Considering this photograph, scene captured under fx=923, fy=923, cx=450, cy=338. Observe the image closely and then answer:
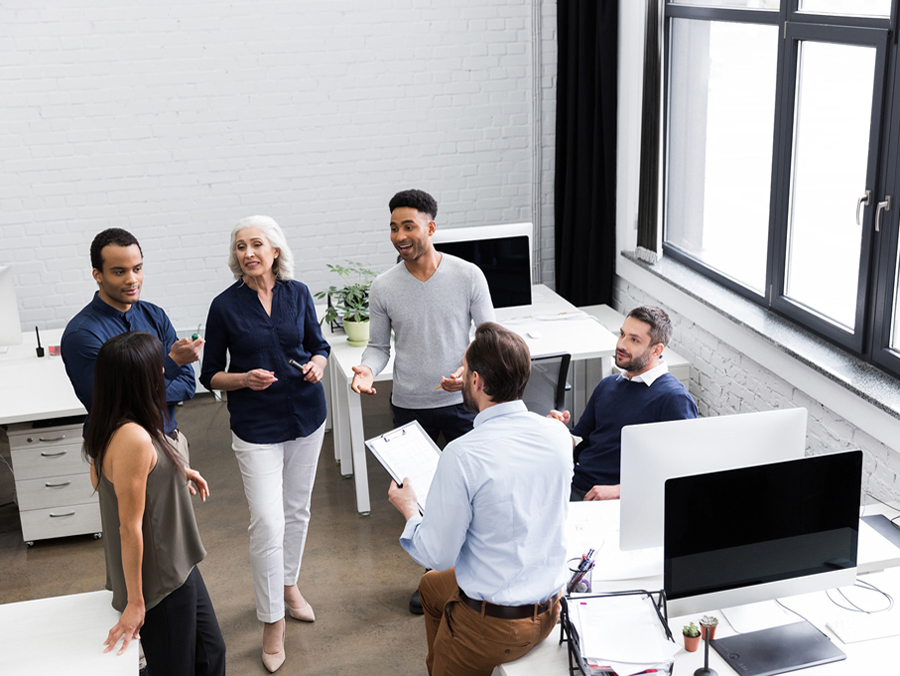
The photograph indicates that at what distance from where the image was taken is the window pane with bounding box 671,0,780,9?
4.13 m

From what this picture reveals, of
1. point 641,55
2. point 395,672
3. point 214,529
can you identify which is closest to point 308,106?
point 641,55

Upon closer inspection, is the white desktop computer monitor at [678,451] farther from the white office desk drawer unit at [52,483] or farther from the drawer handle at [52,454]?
the drawer handle at [52,454]

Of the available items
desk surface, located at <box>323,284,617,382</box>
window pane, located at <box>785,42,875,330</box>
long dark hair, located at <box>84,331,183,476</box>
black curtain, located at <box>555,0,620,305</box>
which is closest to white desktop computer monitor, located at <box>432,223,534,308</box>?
desk surface, located at <box>323,284,617,382</box>

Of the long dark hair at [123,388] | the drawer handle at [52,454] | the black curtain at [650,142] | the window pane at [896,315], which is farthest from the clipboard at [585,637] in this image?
the black curtain at [650,142]

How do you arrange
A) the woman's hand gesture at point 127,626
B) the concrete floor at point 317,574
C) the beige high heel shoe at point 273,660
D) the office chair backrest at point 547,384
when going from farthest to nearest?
the office chair backrest at point 547,384, the concrete floor at point 317,574, the beige high heel shoe at point 273,660, the woman's hand gesture at point 127,626

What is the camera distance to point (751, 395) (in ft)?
14.0

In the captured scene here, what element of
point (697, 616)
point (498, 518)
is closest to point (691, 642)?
point (697, 616)

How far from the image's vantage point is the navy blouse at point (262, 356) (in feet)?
10.5

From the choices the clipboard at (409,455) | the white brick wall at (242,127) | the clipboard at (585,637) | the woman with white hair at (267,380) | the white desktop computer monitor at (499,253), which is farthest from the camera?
the white brick wall at (242,127)

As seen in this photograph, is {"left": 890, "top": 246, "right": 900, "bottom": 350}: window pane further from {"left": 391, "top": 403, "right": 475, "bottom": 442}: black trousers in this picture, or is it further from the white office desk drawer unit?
the white office desk drawer unit

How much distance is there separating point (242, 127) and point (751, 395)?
10.9 feet

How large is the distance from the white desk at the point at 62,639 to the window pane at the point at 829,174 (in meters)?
3.00

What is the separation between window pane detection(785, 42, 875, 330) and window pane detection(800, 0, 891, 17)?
0.45ft

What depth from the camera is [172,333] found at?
329 cm
